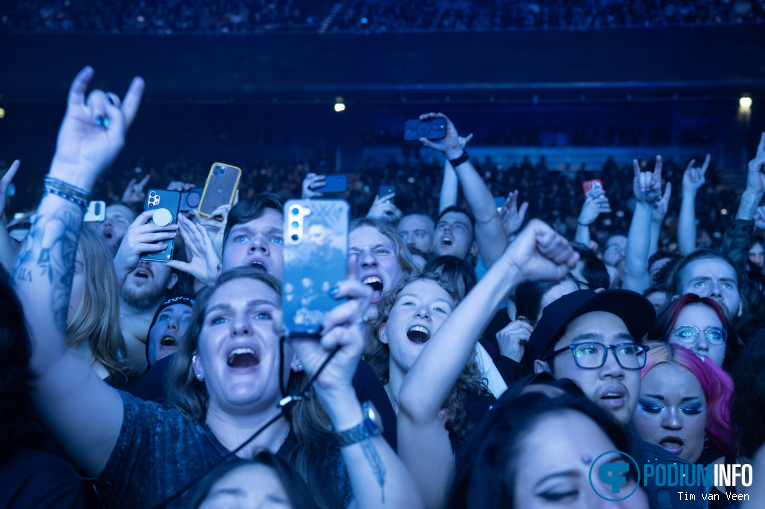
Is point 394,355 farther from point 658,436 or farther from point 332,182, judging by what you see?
point 332,182

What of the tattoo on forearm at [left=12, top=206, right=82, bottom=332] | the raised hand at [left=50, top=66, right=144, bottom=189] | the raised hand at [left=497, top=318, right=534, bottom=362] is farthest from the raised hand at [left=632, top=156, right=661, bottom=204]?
the tattoo on forearm at [left=12, top=206, right=82, bottom=332]

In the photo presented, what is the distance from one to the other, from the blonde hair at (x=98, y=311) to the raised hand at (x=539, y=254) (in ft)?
4.56

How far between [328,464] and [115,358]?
981 millimetres

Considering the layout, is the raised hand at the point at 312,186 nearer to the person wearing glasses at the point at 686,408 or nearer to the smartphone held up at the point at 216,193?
the smartphone held up at the point at 216,193

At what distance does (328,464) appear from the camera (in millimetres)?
1686

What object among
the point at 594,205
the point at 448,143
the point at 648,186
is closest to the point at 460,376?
the point at 448,143

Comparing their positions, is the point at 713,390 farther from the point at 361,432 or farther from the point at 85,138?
the point at 85,138

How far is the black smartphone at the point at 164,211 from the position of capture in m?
2.54

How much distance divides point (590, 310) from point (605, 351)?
14cm

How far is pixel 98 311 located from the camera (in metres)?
2.17

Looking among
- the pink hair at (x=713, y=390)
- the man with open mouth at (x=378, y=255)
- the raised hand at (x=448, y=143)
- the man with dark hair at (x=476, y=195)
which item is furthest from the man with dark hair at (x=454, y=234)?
the pink hair at (x=713, y=390)

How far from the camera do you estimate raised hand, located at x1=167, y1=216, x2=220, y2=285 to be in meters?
2.65

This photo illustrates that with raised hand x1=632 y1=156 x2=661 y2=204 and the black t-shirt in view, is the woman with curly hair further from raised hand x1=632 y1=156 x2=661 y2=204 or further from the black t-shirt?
raised hand x1=632 y1=156 x2=661 y2=204

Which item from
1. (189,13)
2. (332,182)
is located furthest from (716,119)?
(332,182)
